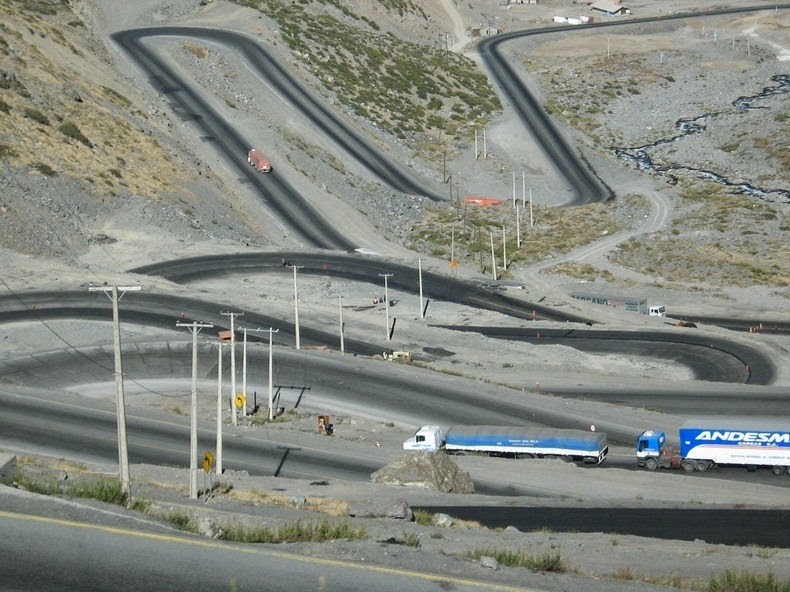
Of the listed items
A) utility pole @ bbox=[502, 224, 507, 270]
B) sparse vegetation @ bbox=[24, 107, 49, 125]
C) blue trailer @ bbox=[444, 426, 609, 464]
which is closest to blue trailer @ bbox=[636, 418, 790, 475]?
blue trailer @ bbox=[444, 426, 609, 464]

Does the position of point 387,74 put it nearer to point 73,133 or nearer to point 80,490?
point 73,133

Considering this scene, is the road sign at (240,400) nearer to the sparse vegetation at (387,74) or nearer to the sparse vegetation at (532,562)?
the sparse vegetation at (532,562)

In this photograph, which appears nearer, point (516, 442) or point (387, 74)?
point (516, 442)

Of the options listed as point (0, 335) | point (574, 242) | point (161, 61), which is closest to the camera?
point (0, 335)

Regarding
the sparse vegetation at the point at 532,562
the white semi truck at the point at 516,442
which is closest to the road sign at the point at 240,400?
the white semi truck at the point at 516,442

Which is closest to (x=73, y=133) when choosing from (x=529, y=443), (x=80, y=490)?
(x=529, y=443)

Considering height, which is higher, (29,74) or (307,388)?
(29,74)

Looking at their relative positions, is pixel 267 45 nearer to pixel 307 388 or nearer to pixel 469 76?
pixel 469 76

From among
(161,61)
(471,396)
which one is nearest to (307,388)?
(471,396)
